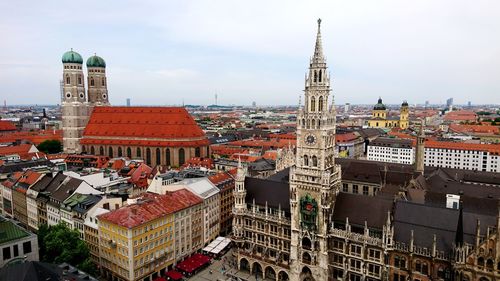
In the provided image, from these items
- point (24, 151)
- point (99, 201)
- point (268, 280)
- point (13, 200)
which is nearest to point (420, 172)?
point (268, 280)

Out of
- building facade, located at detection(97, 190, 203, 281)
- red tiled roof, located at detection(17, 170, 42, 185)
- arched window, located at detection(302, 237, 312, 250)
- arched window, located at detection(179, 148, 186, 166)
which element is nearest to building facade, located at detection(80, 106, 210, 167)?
arched window, located at detection(179, 148, 186, 166)

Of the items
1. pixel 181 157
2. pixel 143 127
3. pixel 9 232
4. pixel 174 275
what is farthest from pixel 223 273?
pixel 143 127

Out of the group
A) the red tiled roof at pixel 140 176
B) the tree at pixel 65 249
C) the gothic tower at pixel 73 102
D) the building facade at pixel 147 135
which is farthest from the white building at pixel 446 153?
the tree at pixel 65 249

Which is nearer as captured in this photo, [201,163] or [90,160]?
[201,163]

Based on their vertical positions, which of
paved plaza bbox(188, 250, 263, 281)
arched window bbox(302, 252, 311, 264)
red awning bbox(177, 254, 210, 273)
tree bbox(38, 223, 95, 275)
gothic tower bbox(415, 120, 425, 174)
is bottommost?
paved plaza bbox(188, 250, 263, 281)

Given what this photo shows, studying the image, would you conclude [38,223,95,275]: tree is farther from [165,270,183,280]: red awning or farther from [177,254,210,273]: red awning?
[177,254,210,273]: red awning

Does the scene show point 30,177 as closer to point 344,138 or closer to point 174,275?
point 174,275
